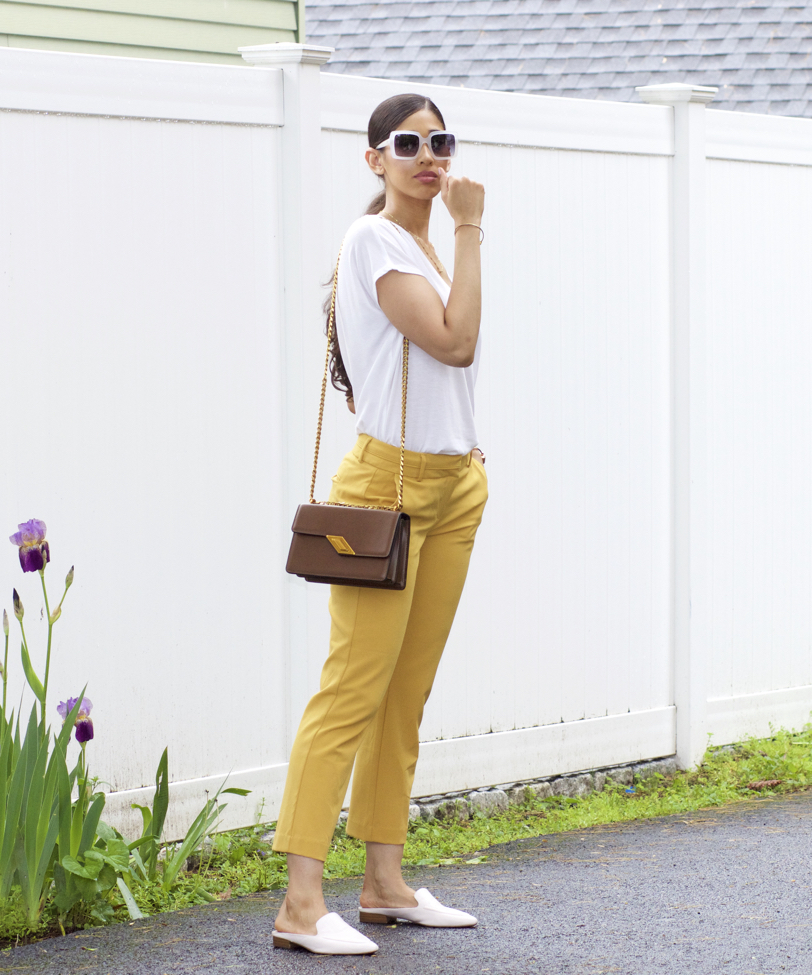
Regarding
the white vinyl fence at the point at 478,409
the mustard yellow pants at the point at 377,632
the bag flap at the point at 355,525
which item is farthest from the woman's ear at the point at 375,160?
the white vinyl fence at the point at 478,409

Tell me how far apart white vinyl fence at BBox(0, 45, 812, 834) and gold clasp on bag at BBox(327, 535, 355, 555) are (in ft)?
3.02

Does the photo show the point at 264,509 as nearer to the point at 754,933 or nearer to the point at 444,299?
the point at 444,299

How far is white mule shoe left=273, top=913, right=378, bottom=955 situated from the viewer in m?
2.78

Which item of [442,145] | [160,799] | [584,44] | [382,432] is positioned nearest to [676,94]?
[442,145]

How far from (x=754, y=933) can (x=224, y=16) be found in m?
4.82

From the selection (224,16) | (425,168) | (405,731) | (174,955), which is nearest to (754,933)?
(405,731)

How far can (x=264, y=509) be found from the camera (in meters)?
3.73

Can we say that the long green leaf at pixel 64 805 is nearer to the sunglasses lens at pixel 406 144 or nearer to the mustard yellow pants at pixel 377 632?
the mustard yellow pants at pixel 377 632

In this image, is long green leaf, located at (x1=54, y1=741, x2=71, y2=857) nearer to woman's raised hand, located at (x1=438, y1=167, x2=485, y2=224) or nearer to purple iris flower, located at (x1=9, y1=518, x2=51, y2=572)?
purple iris flower, located at (x1=9, y1=518, x2=51, y2=572)

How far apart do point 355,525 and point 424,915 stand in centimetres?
96

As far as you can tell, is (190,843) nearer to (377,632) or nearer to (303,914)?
(303,914)

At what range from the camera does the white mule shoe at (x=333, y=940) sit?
2.78 metres

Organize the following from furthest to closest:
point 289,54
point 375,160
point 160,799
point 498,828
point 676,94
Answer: point 676,94
point 498,828
point 289,54
point 160,799
point 375,160

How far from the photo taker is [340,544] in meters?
2.75
